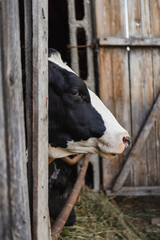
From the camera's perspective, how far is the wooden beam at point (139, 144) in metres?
3.12

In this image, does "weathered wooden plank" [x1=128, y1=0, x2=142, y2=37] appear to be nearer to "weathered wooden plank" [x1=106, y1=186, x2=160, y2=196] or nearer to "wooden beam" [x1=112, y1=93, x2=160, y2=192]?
"wooden beam" [x1=112, y1=93, x2=160, y2=192]

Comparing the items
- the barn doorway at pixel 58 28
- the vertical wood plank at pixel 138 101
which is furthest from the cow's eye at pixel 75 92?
the barn doorway at pixel 58 28

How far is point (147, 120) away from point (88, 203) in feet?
3.78

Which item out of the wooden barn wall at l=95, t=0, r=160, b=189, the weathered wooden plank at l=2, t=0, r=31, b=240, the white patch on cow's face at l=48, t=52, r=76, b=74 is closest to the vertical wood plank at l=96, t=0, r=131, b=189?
the wooden barn wall at l=95, t=0, r=160, b=189

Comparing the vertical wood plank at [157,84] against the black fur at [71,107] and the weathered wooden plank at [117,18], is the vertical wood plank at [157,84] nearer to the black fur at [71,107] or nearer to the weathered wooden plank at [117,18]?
the weathered wooden plank at [117,18]

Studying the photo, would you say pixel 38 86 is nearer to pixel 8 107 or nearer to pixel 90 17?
pixel 8 107

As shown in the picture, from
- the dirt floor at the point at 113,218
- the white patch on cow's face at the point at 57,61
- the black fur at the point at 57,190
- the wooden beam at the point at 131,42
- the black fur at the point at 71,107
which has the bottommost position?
the dirt floor at the point at 113,218

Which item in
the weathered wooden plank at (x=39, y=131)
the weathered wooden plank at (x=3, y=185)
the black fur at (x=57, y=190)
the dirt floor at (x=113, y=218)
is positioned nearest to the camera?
the weathered wooden plank at (x=3, y=185)

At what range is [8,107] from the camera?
3.10 feet

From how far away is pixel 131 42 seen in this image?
10.0 feet

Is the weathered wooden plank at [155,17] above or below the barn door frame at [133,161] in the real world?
above

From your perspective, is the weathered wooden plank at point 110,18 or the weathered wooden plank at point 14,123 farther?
the weathered wooden plank at point 110,18

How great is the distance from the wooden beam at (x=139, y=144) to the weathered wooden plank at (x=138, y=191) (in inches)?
2.4

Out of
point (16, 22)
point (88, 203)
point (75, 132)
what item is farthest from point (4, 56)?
point (88, 203)
